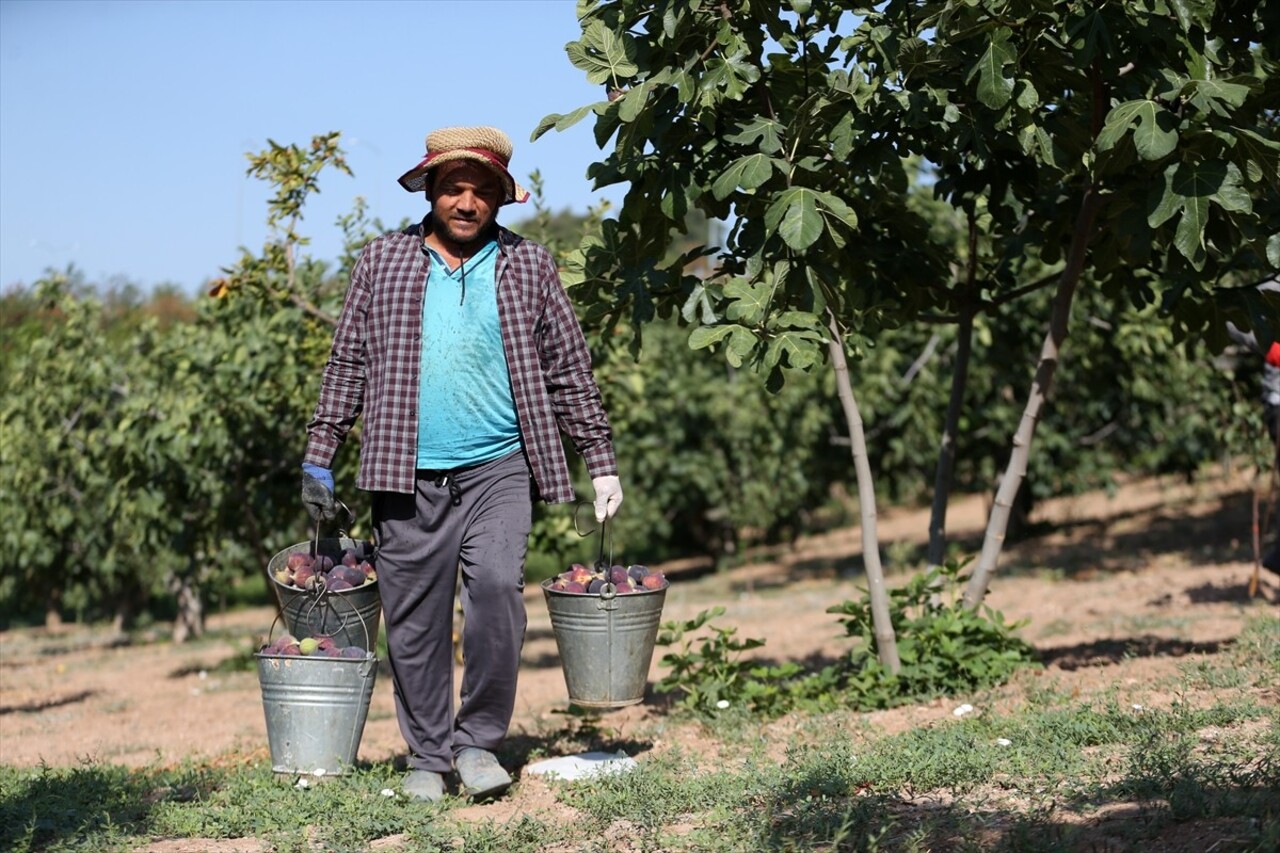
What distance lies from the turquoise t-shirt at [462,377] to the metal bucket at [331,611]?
474mm

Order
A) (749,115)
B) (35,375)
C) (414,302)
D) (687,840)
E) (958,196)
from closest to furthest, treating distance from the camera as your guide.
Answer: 1. (687,840)
2. (414,302)
3. (749,115)
4. (958,196)
5. (35,375)

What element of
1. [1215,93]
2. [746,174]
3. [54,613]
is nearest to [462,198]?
[746,174]

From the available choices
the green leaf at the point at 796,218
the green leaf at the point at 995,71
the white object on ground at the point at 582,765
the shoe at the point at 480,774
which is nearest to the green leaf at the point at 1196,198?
the green leaf at the point at 995,71

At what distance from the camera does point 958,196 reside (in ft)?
18.2

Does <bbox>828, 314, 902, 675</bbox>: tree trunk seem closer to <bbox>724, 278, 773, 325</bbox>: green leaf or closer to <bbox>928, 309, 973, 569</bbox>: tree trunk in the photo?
<bbox>928, 309, 973, 569</bbox>: tree trunk

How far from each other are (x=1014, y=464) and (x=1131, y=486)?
1754 centimetres

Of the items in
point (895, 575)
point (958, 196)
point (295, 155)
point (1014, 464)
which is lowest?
point (895, 575)

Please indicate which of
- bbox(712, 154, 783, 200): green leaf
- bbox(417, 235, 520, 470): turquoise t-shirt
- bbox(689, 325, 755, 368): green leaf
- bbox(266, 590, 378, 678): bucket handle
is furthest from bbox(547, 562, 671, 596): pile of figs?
bbox(712, 154, 783, 200): green leaf

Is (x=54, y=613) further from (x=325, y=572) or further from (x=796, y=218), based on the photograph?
(x=796, y=218)

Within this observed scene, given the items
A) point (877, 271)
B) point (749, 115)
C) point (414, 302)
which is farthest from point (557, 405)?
point (877, 271)

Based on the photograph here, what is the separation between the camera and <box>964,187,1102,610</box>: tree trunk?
5.35 m

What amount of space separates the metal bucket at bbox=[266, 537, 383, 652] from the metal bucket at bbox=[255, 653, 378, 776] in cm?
13

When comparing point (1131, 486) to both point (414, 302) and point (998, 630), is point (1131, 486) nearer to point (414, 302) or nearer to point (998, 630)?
point (998, 630)

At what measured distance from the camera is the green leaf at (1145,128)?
13.5 ft
